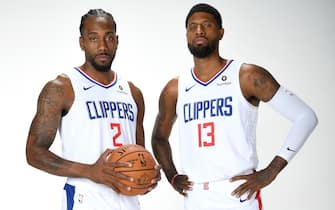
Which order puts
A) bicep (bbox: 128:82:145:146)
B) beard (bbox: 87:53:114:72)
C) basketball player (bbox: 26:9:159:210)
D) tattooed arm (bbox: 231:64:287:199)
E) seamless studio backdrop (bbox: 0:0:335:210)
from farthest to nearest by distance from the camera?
seamless studio backdrop (bbox: 0:0:335:210) < bicep (bbox: 128:82:145:146) < beard (bbox: 87:53:114:72) < tattooed arm (bbox: 231:64:287:199) < basketball player (bbox: 26:9:159:210)

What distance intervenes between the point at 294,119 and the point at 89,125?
1.11 metres

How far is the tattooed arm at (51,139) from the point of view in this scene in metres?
3.15

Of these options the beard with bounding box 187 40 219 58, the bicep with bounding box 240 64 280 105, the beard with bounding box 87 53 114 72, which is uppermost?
the beard with bounding box 187 40 219 58

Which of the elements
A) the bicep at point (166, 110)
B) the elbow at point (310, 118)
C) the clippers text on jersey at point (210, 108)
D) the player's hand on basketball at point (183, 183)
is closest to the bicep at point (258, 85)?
the clippers text on jersey at point (210, 108)

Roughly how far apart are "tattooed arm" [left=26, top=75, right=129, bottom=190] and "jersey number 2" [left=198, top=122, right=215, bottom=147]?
0.55 m

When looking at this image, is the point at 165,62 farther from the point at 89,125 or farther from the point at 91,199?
the point at 91,199

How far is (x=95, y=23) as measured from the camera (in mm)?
3398

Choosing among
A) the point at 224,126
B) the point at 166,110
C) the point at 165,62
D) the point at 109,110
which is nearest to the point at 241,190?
the point at 224,126

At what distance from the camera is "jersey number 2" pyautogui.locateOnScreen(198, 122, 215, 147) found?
3.37 m

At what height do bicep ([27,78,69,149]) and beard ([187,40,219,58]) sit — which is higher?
beard ([187,40,219,58])

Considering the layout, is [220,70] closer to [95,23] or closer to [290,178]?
[95,23]

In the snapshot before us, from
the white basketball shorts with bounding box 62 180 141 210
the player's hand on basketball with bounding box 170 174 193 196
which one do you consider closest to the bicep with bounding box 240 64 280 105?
the player's hand on basketball with bounding box 170 174 193 196

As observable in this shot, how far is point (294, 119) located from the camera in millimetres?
3373

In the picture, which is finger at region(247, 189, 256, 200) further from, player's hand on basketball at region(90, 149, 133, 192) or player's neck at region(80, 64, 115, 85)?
player's neck at region(80, 64, 115, 85)
